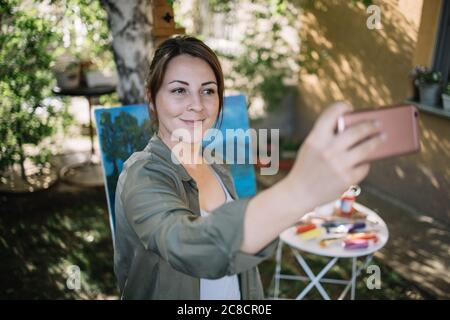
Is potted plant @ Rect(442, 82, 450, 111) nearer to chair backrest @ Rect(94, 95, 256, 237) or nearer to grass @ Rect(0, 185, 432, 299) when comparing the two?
grass @ Rect(0, 185, 432, 299)

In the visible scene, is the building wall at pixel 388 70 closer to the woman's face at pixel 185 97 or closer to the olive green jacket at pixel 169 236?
the woman's face at pixel 185 97

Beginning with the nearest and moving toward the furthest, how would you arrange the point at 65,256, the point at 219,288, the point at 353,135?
1. the point at 353,135
2. the point at 219,288
3. the point at 65,256

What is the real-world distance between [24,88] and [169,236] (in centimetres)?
404

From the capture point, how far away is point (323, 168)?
2.07ft

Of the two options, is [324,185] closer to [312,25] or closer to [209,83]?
[209,83]

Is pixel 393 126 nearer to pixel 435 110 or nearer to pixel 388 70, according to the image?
pixel 435 110

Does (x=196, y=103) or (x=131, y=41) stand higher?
(x=131, y=41)

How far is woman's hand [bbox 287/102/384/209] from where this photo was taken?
62cm

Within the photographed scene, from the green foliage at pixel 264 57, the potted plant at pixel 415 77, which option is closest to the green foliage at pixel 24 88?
the green foliage at pixel 264 57

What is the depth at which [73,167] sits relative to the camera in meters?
5.59

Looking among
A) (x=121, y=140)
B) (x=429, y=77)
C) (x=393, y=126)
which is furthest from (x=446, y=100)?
(x=393, y=126)

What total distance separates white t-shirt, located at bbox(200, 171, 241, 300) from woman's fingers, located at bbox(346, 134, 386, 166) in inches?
28.4

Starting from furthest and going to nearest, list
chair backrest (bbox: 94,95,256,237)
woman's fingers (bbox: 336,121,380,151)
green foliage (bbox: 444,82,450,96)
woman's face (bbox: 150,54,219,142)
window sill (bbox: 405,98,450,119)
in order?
green foliage (bbox: 444,82,450,96), window sill (bbox: 405,98,450,119), chair backrest (bbox: 94,95,256,237), woman's face (bbox: 150,54,219,142), woman's fingers (bbox: 336,121,380,151)

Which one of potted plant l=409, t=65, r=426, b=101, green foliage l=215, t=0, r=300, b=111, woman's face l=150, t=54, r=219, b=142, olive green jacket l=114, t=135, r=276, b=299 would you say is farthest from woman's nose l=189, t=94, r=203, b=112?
green foliage l=215, t=0, r=300, b=111
